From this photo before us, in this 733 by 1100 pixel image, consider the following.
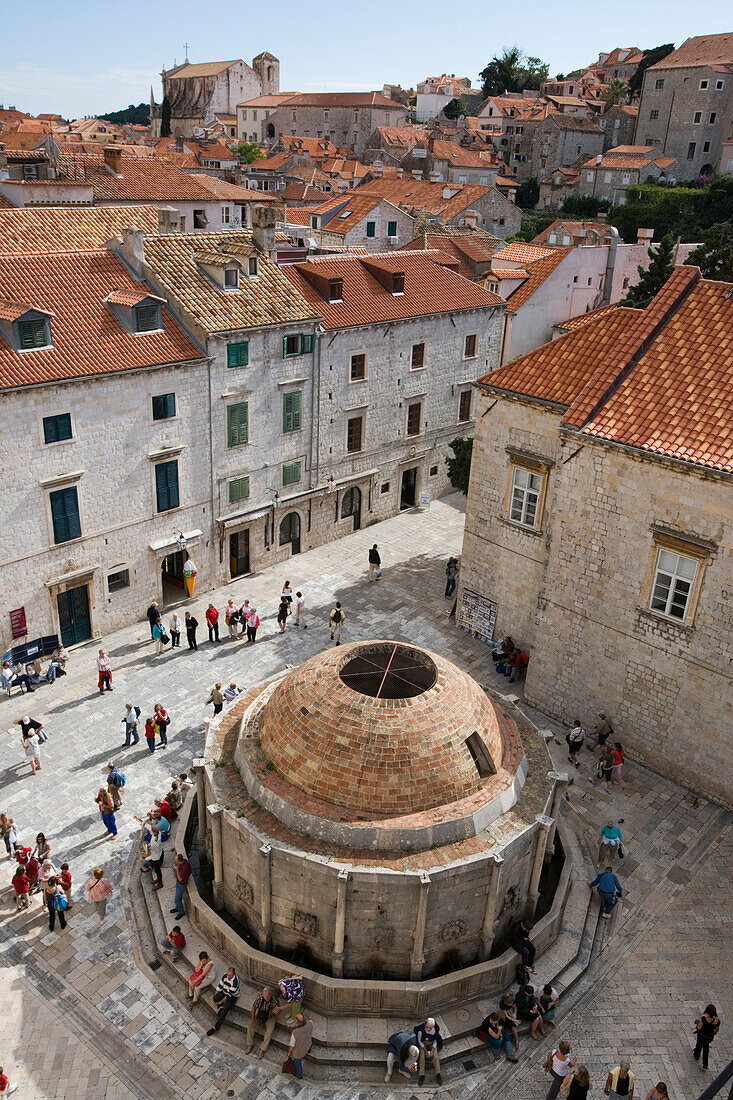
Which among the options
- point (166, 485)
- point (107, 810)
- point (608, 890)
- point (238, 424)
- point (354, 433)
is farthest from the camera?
point (354, 433)

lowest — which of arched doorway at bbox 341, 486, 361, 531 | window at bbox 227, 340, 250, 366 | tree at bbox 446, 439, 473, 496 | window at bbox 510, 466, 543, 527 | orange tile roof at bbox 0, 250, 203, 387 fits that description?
arched doorway at bbox 341, 486, 361, 531

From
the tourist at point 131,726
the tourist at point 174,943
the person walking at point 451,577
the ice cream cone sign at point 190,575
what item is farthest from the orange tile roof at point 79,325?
the tourist at point 174,943

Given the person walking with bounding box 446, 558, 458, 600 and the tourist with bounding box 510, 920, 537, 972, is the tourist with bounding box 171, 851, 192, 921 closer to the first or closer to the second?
the tourist with bounding box 510, 920, 537, 972

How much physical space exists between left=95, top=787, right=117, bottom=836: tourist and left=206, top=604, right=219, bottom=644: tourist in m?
8.87

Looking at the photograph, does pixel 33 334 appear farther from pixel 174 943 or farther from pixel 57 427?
pixel 174 943

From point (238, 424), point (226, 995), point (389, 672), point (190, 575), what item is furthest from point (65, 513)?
point (226, 995)

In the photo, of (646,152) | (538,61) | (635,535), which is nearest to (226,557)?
(635,535)

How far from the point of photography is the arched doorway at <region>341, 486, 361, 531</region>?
36.2 meters

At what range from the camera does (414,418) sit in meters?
38.2

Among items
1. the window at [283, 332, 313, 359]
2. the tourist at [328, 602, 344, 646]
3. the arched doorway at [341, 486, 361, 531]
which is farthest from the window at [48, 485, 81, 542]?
the arched doorway at [341, 486, 361, 531]

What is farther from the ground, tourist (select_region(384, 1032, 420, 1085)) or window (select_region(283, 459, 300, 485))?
window (select_region(283, 459, 300, 485))

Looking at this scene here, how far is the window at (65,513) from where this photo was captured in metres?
25.1

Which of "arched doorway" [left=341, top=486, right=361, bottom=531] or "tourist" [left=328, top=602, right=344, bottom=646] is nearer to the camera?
"tourist" [left=328, top=602, right=344, bottom=646]

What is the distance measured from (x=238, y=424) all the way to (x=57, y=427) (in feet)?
23.9
